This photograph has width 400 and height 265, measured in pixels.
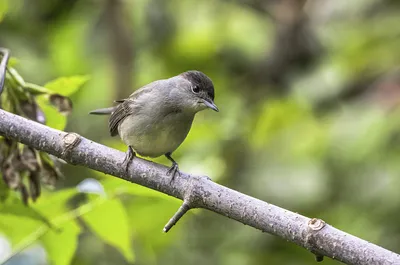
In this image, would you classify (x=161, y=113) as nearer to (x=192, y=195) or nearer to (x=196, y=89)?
(x=196, y=89)

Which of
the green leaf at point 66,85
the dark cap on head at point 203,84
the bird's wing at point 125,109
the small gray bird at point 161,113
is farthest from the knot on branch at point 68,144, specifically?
the dark cap on head at point 203,84

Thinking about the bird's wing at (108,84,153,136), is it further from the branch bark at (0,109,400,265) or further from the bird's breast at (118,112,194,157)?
the branch bark at (0,109,400,265)

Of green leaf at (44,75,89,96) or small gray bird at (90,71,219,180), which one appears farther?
small gray bird at (90,71,219,180)

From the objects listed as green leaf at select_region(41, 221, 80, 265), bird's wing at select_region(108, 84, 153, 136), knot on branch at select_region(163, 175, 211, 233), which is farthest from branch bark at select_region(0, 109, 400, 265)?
bird's wing at select_region(108, 84, 153, 136)

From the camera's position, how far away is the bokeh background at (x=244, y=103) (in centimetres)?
361

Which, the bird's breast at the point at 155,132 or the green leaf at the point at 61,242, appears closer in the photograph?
the green leaf at the point at 61,242

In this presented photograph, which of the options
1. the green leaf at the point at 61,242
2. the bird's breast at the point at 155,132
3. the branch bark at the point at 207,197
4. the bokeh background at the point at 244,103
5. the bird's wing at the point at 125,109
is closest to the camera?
the branch bark at the point at 207,197

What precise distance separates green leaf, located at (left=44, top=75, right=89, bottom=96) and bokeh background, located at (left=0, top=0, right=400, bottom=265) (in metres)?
0.37

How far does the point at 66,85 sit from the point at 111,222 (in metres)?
0.50

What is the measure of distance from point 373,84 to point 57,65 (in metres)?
2.24

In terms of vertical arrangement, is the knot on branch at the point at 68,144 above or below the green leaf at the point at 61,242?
above

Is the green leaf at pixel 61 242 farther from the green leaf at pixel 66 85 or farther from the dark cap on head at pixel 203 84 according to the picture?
the dark cap on head at pixel 203 84

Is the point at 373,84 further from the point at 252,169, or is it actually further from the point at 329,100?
the point at 252,169

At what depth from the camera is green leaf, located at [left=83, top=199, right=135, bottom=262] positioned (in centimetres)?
239
